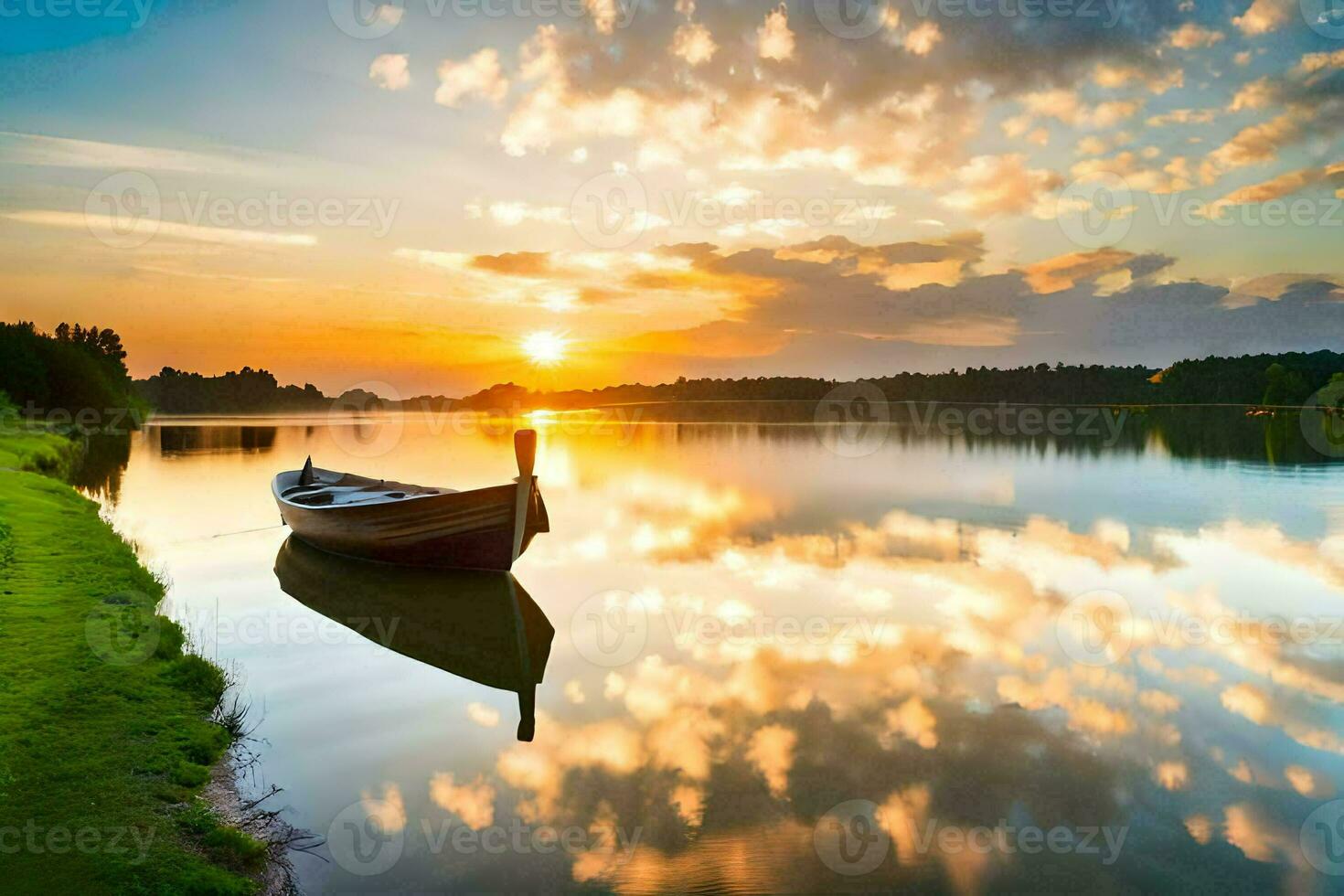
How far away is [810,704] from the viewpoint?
35.1ft

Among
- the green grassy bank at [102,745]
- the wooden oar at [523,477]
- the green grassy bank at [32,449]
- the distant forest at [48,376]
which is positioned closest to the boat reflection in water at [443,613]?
the wooden oar at [523,477]

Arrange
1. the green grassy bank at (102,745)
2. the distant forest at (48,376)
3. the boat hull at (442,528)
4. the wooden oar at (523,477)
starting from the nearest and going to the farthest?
the green grassy bank at (102,745) < the wooden oar at (523,477) < the boat hull at (442,528) < the distant forest at (48,376)

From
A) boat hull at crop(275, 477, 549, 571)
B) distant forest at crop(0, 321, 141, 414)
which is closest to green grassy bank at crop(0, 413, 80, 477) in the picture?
distant forest at crop(0, 321, 141, 414)

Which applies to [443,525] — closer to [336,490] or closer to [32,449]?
[336,490]

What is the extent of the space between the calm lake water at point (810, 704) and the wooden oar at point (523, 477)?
151 cm

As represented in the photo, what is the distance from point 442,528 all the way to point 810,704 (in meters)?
10.2

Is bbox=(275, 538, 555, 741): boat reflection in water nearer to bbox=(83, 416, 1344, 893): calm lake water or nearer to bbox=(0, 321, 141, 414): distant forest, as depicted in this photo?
bbox=(83, 416, 1344, 893): calm lake water

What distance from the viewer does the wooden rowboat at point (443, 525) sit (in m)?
17.2

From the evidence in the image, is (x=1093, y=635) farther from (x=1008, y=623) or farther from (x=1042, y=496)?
(x=1042, y=496)

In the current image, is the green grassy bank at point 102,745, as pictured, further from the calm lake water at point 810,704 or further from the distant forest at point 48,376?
the distant forest at point 48,376

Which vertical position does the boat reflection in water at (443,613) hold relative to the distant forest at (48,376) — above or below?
below

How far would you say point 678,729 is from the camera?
9953 mm

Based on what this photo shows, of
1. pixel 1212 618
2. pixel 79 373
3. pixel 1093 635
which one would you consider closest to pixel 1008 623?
pixel 1093 635

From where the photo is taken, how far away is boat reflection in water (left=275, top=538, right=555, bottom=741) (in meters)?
12.5
